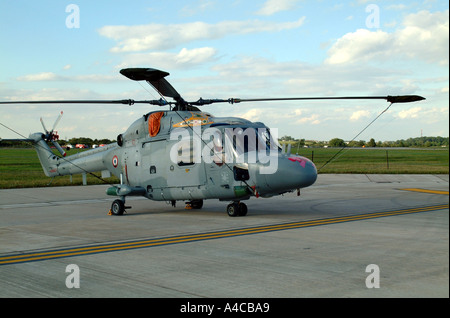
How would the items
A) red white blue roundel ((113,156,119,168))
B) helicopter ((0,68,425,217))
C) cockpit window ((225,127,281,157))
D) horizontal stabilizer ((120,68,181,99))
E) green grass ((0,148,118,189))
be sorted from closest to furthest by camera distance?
horizontal stabilizer ((120,68,181,99)), helicopter ((0,68,425,217)), cockpit window ((225,127,281,157)), red white blue roundel ((113,156,119,168)), green grass ((0,148,118,189))

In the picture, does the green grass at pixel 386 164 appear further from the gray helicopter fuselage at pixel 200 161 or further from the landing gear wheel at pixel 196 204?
the landing gear wheel at pixel 196 204

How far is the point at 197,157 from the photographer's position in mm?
15555

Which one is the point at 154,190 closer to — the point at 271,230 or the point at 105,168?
the point at 105,168

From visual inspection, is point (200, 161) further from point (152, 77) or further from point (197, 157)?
point (152, 77)

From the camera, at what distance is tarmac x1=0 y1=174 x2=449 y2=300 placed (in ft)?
22.3

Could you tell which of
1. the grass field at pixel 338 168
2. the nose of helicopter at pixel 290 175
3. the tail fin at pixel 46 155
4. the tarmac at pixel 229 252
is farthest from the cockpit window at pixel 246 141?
the tail fin at pixel 46 155

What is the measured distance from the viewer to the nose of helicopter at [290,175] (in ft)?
43.8

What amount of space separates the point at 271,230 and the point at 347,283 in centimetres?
549

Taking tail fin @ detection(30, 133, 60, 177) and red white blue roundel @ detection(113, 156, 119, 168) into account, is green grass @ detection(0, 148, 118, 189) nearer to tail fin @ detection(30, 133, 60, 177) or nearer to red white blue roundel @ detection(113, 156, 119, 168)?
tail fin @ detection(30, 133, 60, 177)

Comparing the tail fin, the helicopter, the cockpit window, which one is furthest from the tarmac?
the tail fin

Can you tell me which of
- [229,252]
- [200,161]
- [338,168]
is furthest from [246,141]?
[338,168]

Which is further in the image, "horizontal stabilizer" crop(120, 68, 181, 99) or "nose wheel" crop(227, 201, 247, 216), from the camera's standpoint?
"nose wheel" crop(227, 201, 247, 216)
